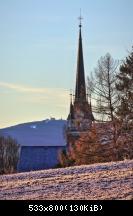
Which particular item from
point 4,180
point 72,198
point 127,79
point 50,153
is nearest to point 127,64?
point 127,79

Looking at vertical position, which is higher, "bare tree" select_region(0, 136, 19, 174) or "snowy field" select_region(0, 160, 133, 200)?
"bare tree" select_region(0, 136, 19, 174)

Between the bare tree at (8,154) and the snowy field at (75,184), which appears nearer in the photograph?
the snowy field at (75,184)

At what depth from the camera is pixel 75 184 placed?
59.5 ft

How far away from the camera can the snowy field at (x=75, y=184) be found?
1617 cm

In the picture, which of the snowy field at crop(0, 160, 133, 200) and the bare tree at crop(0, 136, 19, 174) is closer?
the snowy field at crop(0, 160, 133, 200)

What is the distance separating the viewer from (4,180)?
72.6 ft

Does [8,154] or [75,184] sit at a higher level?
[8,154]

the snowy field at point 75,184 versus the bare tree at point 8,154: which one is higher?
the bare tree at point 8,154

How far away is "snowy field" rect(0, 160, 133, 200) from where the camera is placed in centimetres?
1617

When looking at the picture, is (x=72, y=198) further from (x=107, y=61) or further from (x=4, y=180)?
(x=107, y=61)

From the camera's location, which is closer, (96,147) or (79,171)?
(79,171)

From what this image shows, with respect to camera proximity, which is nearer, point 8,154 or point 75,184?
point 75,184

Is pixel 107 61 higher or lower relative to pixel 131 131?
higher
